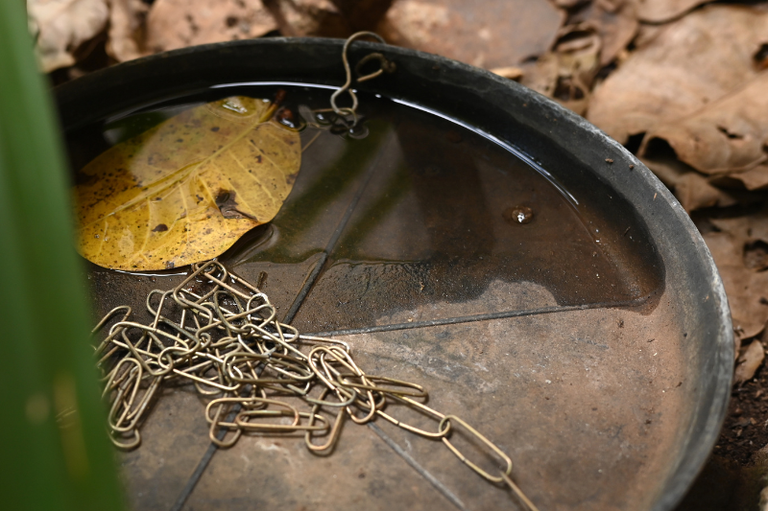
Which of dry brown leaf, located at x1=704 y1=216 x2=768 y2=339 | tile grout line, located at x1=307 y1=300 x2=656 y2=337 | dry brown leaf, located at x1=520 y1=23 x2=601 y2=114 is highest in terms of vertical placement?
dry brown leaf, located at x1=520 y1=23 x2=601 y2=114

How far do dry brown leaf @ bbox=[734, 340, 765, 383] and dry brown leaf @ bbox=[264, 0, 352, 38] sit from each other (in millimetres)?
1697

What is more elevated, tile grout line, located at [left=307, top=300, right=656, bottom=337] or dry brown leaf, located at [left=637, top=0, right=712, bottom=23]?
dry brown leaf, located at [left=637, top=0, right=712, bottom=23]

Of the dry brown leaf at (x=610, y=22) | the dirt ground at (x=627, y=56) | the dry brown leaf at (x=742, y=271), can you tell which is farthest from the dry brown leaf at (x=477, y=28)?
the dry brown leaf at (x=742, y=271)

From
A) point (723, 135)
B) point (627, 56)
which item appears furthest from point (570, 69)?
point (723, 135)

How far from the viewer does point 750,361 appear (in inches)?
64.1

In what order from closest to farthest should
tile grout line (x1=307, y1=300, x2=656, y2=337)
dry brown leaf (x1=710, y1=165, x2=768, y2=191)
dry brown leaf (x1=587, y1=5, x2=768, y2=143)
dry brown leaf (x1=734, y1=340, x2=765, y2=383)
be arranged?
tile grout line (x1=307, y1=300, x2=656, y2=337)
dry brown leaf (x1=734, y1=340, x2=765, y2=383)
dry brown leaf (x1=710, y1=165, x2=768, y2=191)
dry brown leaf (x1=587, y1=5, x2=768, y2=143)

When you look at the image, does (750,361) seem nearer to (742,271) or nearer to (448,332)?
(742,271)

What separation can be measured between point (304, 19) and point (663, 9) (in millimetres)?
1324

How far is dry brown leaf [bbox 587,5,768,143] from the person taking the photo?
198cm

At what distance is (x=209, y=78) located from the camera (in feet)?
5.60

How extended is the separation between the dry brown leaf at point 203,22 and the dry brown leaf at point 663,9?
4.53ft

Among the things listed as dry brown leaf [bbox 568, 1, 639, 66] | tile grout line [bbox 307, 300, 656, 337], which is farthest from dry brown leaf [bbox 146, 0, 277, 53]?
tile grout line [bbox 307, 300, 656, 337]

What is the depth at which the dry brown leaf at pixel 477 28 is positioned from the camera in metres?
2.20

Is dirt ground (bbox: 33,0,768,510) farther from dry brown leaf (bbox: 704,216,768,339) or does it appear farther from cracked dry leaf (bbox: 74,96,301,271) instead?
cracked dry leaf (bbox: 74,96,301,271)
